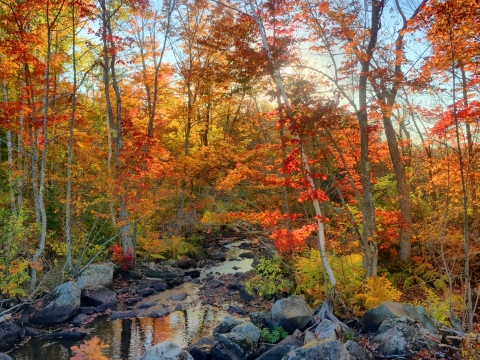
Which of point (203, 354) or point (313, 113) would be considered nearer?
point (203, 354)

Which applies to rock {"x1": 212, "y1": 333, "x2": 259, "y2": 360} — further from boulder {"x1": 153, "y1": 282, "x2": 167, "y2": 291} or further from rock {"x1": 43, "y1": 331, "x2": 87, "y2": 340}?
boulder {"x1": 153, "y1": 282, "x2": 167, "y2": 291}

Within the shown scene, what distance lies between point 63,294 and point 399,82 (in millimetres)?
→ 10624

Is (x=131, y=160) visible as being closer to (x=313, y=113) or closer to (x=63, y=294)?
(x=63, y=294)

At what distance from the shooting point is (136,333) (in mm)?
8070

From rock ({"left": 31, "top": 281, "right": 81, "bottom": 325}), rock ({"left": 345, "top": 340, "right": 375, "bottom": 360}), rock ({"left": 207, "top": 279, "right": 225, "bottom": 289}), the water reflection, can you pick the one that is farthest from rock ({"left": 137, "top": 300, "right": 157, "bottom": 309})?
rock ({"left": 345, "top": 340, "right": 375, "bottom": 360})

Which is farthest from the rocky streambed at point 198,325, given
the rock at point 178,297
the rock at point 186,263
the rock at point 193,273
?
the rock at point 186,263

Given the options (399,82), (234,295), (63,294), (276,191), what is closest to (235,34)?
(399,82)

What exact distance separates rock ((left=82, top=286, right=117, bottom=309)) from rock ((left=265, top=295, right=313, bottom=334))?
16.5 ft

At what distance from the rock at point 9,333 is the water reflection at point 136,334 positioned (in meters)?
0.37

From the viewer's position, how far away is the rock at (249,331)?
6.89 meters

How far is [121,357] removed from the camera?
677 centimetres

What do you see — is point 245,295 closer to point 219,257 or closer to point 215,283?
point 215,283

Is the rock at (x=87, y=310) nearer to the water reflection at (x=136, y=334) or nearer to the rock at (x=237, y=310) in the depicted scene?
the water reflection at (x=136, y=334)

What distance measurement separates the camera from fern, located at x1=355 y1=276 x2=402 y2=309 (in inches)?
292
